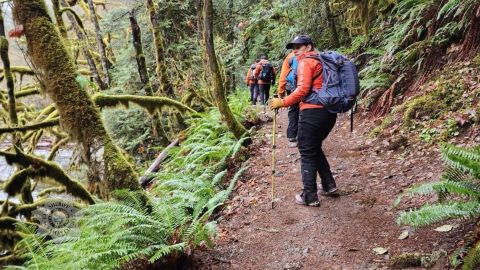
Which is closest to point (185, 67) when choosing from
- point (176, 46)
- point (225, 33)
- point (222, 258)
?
point (176, 46)

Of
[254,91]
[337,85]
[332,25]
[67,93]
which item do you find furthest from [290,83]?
[332,25]

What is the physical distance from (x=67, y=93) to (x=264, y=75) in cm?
1029

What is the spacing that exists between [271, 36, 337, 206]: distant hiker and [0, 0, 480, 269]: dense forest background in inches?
50.4

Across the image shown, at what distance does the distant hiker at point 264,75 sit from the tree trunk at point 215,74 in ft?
18.1

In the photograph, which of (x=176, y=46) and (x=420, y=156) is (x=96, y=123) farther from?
(x=176, y=46)

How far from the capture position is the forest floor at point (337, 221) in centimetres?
443

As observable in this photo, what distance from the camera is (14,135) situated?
7816 mm

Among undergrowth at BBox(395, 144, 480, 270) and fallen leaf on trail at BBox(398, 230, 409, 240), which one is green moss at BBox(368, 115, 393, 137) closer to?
fallen leaf on trail at BBox(398, 230, 409, 240)

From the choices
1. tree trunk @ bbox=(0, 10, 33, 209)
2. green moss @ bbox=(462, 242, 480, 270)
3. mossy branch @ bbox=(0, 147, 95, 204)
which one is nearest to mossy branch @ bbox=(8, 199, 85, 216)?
tree trunk @ bbox=(0, 10, 33, 209)

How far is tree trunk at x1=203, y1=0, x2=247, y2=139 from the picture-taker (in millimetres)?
8414

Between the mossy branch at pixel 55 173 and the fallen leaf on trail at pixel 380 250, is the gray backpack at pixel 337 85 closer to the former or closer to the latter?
the fallen leaf on trail at pixel 380 250

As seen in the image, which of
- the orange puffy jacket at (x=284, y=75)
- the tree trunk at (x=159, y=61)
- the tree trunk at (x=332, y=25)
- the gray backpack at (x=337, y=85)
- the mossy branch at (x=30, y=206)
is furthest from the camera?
the tree trunk at (x=332, y=25)

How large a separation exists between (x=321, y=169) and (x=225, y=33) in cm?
1815

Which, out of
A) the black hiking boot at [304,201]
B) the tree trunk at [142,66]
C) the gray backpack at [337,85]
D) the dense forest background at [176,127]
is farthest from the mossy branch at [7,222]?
the tree trunk at [142,66]
